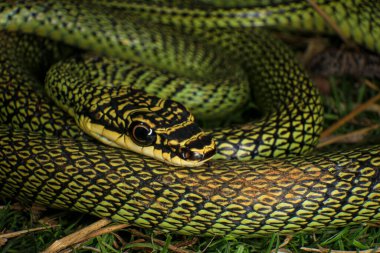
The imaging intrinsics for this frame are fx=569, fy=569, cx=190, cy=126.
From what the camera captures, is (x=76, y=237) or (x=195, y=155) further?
(x=76, y=237)

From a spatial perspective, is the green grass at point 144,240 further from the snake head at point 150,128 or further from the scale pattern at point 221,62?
the scale pattern at point 221,62

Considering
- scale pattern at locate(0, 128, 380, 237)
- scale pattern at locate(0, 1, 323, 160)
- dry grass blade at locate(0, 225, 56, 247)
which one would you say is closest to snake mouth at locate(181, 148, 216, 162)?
scale pattern at locate(0, 128, 380, 237)

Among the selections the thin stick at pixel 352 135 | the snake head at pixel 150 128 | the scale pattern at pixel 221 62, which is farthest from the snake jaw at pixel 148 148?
the thin stick at pixel 352 135

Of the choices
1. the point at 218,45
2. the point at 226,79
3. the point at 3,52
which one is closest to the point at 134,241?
the point at 226,79

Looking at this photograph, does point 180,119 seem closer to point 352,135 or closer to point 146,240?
point 146,240

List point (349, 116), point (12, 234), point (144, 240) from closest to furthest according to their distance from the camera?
point (12, 234) < point (144, 240) < point (349, 116)

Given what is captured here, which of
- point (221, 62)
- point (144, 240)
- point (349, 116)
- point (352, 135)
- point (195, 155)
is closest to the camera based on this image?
point (195, 155)

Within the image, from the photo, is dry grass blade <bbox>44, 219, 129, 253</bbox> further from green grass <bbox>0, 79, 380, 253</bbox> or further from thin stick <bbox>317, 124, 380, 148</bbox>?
thin stick <bbox>317, 124, 380, 148</bbox>

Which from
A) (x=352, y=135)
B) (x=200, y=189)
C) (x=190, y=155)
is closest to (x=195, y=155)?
(x=190, y=155)

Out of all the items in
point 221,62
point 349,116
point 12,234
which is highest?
point 221,62
